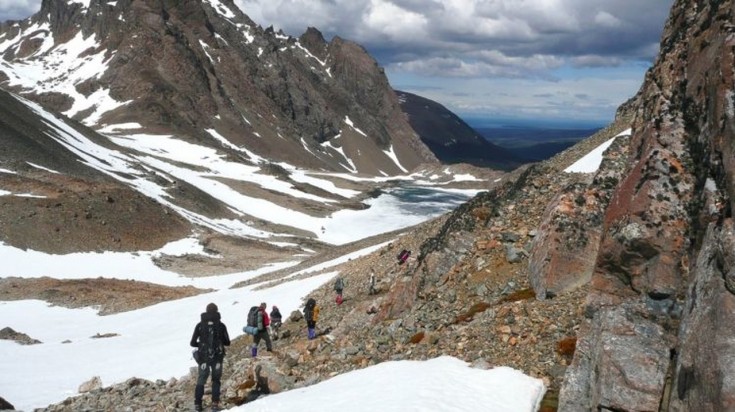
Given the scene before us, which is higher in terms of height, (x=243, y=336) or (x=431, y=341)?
(x=431, y=341)

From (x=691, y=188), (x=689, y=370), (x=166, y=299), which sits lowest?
(x=166, y=299)

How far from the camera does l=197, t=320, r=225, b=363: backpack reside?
49.0 feet

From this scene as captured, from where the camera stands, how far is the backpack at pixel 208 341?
1493 cm

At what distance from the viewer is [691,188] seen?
1059 cm

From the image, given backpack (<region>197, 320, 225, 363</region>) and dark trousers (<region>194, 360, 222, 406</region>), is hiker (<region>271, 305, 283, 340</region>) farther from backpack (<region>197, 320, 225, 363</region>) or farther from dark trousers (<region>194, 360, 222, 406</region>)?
backpack (<region>197, 320, 225, 363</region>)

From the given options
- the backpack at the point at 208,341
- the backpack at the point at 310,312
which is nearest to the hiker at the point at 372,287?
the backpack at the point at 310,312

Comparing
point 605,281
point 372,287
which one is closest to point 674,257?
point 605,281

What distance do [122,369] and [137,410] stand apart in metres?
10.8

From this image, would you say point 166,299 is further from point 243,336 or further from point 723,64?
point 723,64

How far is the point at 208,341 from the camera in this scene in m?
15.0

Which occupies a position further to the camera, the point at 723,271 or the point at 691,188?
the point at 691,188

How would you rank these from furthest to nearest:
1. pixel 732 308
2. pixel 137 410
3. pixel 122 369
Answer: pixel 122 369, pixel 137 410, pixel 732 308

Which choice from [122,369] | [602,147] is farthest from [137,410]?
[602,147]

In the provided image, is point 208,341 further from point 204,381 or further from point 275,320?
point 275,320
